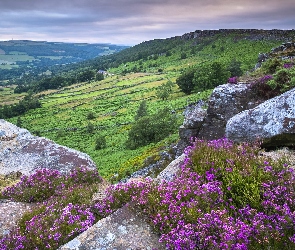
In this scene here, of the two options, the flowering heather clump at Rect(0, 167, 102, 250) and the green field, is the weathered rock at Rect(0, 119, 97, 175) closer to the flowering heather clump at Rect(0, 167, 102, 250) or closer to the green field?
the flowering heather clump at Rect(0, 167, 102, 250)

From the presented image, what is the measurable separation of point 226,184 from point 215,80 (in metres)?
85.9

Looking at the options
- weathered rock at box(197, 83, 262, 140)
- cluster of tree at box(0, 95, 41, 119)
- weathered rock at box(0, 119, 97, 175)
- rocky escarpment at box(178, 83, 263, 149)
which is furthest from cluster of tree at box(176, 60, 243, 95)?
cluster of tree at box(0, 95, 41, 119)

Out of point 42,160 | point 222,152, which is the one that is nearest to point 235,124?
point 222,152

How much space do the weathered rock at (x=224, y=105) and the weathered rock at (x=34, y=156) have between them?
6.93 m

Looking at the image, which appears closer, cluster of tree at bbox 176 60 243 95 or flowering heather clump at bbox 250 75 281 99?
flowering heather clump at bbox 250 75 281 99

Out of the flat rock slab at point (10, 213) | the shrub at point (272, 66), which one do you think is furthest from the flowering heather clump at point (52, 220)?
the shrub at point (272, 66)

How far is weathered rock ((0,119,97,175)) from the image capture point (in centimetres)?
1410

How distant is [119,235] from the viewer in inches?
247

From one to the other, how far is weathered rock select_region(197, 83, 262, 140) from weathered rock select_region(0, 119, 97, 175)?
693 cm

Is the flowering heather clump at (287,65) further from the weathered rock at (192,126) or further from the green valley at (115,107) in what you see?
the green valley at (115,107)

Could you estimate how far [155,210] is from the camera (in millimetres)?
6406

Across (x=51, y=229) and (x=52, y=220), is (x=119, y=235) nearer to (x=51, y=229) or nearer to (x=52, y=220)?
(x=51, y=229)

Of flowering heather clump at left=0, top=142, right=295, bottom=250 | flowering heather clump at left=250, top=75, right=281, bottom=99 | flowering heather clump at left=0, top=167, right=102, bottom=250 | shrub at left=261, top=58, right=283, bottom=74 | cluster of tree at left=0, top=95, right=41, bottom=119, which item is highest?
shrub at left=261, top=58, right=283, bottom=74

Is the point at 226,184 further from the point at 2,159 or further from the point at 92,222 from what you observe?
the point at 2,159
